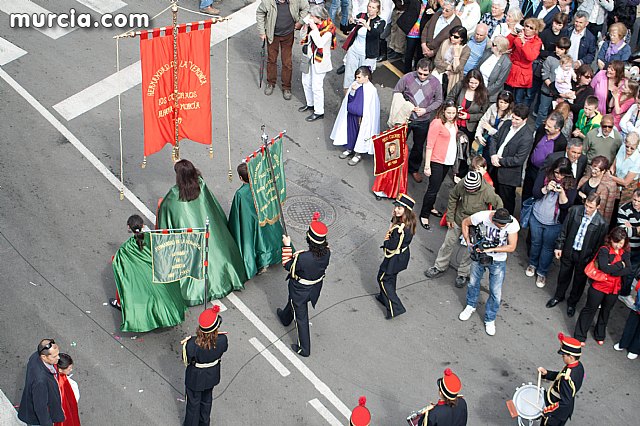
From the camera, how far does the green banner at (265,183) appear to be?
12.3m

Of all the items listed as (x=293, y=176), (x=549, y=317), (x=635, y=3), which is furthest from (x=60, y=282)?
(x=635, y=3)

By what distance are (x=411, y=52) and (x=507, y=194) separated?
424cm

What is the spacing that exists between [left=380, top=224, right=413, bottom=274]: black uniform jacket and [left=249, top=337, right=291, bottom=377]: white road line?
A: 1.82 meters

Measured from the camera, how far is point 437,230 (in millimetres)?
14617

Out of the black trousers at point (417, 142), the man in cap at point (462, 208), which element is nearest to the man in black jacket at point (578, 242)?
the man in cap at point (462, 208)

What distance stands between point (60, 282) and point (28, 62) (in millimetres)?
6213

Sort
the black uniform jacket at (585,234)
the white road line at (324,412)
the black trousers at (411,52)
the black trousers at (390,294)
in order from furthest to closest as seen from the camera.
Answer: the black trousers at (411,52) → the black trousers at (390,294) → the black uniform jacket at (585,234) → the white road line at (324,412)

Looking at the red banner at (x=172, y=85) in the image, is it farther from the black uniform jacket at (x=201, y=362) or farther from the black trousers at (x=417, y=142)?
the black uniform jacket at (x=201, y=362)

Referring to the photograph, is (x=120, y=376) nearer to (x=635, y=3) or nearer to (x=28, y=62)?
(x=28, y=62)

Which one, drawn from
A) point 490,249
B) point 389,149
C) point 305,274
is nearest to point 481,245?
point 490,249

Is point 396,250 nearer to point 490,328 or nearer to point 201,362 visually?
point 490,328

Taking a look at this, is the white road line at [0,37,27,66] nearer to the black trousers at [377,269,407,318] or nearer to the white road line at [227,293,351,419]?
the white road line at [227,293,351,419]

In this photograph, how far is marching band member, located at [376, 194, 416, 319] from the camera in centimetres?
1240

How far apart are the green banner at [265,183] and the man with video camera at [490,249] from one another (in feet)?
8.14
